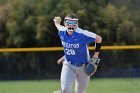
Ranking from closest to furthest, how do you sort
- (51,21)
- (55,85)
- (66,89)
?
(66,89), (55,85), (51,21)

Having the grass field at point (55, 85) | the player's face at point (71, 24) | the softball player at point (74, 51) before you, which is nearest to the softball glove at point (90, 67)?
the softball player at point (74, 51)

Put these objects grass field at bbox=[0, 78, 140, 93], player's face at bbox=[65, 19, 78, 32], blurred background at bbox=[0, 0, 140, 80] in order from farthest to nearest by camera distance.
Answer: blurred background at bbox=[0, 0, 140, 80]
grass field at bbox=[0, 78, 140, 93]
player's face at bbox=[65, 19, 78, 32]

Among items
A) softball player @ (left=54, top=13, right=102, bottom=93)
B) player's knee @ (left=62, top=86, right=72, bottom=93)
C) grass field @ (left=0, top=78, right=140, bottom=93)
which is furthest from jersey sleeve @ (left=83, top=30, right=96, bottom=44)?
grass field @ (left=0, top=78, right=140, bottom=93)

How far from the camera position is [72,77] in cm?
827

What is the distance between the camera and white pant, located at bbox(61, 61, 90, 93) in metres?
8.22

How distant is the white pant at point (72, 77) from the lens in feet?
27.0

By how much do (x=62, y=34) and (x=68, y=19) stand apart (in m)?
0.28

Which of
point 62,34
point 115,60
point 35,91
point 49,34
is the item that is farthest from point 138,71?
point 62,34

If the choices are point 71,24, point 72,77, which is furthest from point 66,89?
point 71,24

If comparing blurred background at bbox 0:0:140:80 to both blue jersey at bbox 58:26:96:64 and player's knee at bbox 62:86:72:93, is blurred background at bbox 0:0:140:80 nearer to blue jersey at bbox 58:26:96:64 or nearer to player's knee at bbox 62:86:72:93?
blue jersey at bbox 58:26:96:64

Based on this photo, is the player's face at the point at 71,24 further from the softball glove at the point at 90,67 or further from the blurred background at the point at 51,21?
the blurred background at the point at 51,21

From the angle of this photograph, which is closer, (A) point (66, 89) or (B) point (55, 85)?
(A) point (66, 89)

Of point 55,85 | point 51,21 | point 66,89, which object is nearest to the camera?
point 66,89

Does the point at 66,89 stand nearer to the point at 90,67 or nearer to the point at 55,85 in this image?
the point at 90,67
